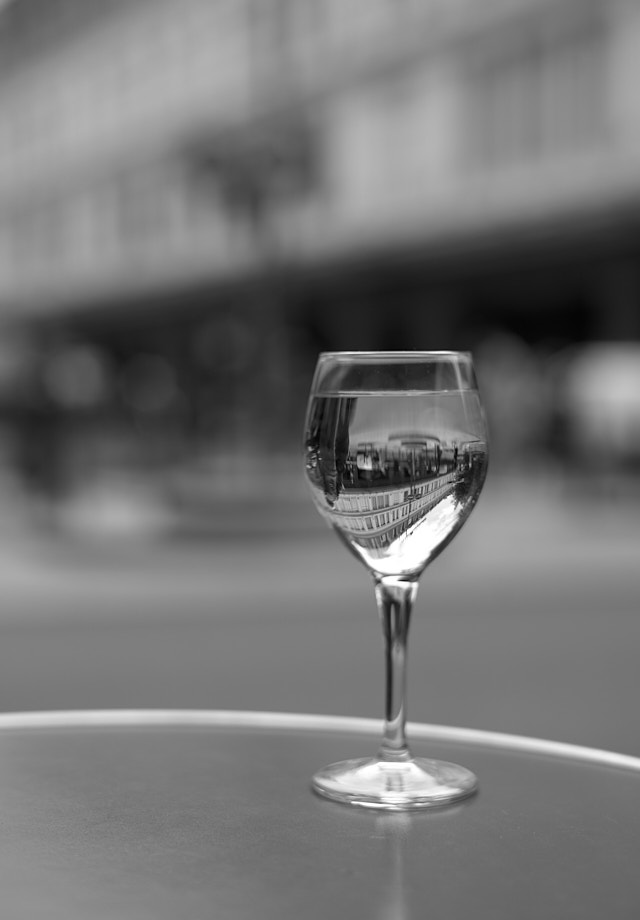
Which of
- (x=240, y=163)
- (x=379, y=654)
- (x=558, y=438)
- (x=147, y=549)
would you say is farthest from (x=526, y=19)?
(x=379, y=654)

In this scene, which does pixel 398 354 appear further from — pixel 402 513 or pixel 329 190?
pixel 329 190

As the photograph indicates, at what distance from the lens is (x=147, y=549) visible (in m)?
7.69

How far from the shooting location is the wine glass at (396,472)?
0.89 metres

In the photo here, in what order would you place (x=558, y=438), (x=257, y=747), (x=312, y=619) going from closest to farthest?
(x=257, y=747) < (x=312, y=619) < (x=558, y=438)

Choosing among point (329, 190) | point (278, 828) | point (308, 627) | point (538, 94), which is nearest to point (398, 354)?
point (278, 828)

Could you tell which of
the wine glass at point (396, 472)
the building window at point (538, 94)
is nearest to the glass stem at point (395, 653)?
the wine glass at point (396, 472)

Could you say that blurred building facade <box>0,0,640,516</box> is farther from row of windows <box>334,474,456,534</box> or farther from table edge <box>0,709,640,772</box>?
row of windows <box>334,474,456,534</box>

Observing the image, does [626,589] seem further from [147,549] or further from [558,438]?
[558,438]

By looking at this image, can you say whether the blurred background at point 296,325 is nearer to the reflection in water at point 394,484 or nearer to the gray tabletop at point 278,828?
the gray tabletop at point 278,828

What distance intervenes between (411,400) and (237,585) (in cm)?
552

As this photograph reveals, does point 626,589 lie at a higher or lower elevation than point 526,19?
lower

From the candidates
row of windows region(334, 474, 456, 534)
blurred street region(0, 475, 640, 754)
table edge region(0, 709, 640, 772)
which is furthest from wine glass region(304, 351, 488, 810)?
blurred street region(0, 475, 640, 754)

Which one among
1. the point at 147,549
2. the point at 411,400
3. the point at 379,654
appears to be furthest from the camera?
the point at 147,549

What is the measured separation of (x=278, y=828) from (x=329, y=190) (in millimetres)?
19398
